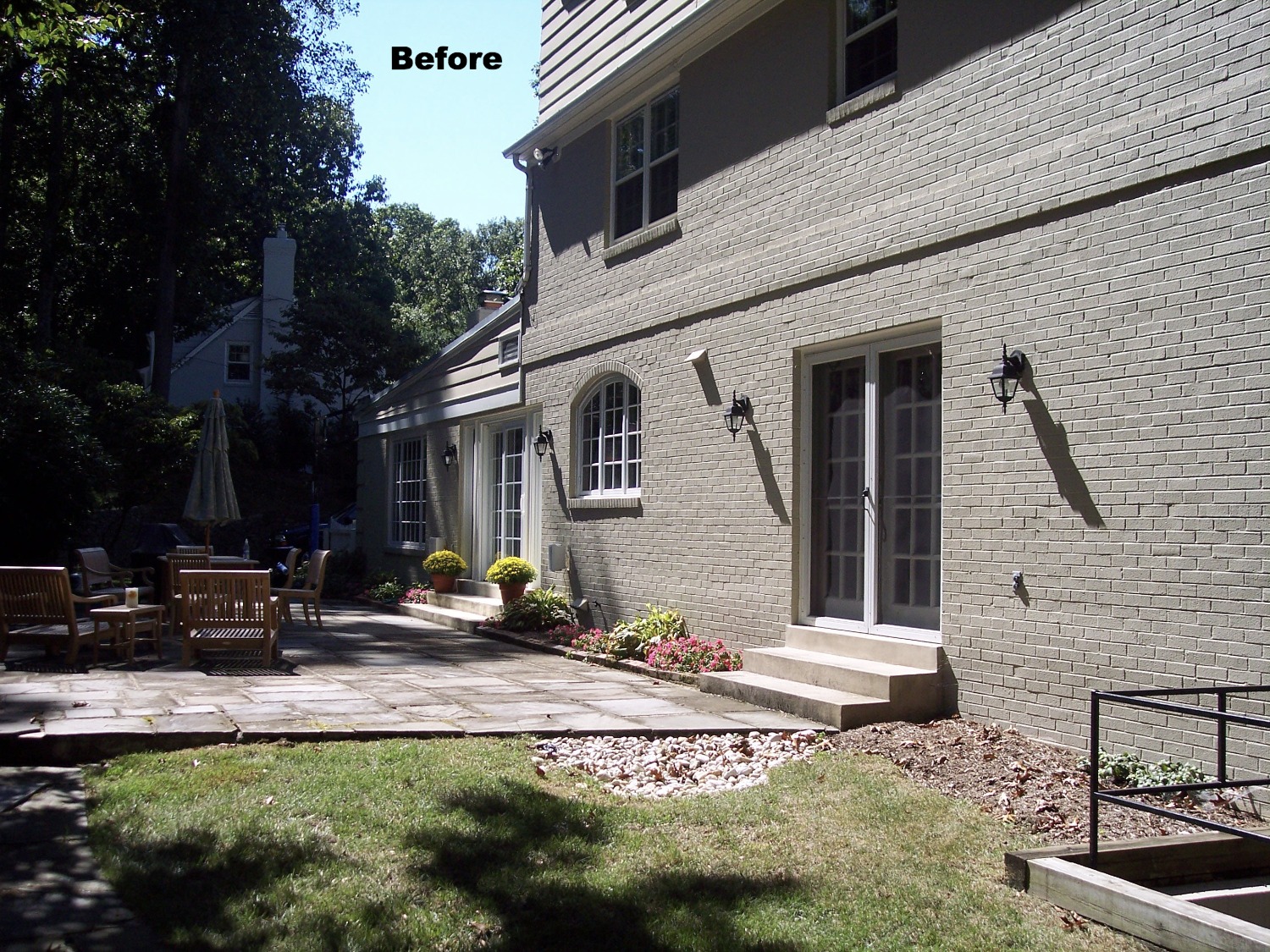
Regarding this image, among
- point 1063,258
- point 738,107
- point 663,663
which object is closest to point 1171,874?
point 1063,258

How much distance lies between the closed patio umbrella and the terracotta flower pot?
3.20m

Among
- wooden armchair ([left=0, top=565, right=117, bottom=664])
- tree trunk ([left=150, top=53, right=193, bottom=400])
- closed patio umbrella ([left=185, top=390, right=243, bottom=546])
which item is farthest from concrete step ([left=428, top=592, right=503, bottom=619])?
tree trunk ([left=150, top=53, right=193, bottom=400])

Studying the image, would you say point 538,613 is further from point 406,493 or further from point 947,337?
point 406,493

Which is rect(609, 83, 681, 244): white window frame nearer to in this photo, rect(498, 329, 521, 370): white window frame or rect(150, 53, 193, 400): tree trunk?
rect(498, 329, 521, 370): white window frame

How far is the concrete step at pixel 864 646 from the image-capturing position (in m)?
7.42

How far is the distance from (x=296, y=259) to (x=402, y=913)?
3669 centimetres

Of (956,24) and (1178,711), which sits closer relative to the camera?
(1178,711)

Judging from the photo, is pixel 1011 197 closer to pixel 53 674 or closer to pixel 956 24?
pixel 956 24

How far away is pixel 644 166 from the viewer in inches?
456

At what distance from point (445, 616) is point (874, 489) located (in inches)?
303

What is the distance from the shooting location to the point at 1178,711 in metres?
4.02

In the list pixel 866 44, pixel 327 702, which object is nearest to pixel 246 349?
pixel 327 702

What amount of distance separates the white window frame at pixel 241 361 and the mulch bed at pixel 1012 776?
29999 millimetres

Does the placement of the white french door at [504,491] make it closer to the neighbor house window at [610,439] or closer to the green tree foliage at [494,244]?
the neighbor house window at [610,439]
